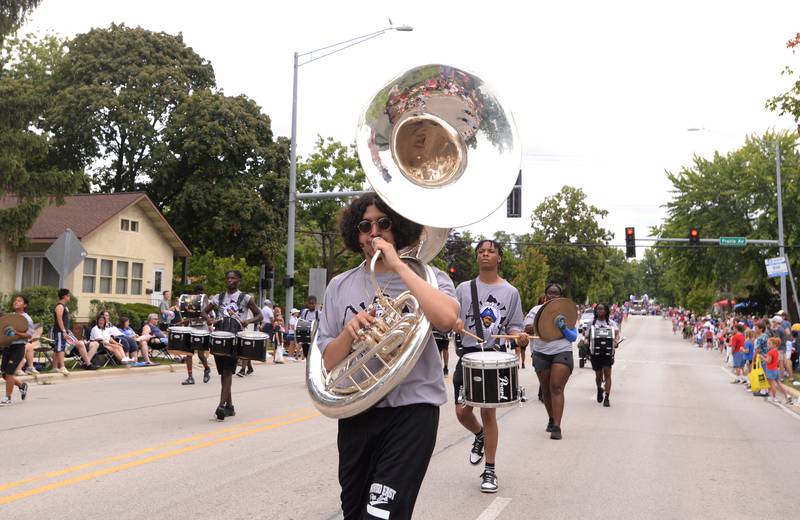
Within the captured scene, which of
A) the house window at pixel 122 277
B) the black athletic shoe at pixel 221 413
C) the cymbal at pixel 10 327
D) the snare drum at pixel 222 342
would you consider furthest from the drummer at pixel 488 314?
the house window at pixel 122 277

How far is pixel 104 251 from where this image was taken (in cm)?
3209

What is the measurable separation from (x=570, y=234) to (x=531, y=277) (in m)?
10.4

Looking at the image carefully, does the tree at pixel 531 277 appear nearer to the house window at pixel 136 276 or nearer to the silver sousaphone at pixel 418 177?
the house window at pixel 136 276

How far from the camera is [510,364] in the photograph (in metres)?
5.33

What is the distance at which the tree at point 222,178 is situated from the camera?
3600 cm

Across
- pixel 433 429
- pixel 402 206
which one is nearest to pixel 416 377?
pixel 433 429

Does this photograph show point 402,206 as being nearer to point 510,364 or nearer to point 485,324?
point 510,364

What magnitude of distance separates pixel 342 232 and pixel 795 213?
37394 mm

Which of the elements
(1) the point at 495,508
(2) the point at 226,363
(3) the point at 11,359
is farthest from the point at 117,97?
(1) the point at 495,508

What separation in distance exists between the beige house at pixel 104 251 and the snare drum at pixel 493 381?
27838 mm

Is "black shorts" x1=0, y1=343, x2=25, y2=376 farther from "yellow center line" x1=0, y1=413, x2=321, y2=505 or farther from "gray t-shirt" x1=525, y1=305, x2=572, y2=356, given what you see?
"gray t-shirt" x1=525, y1=305, x2=572, y2=356

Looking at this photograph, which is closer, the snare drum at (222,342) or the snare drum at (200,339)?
the snare drum at (222,342)

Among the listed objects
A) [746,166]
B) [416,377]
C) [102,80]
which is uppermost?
Answer: [102,80]

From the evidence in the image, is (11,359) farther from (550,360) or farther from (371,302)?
(371,302)
